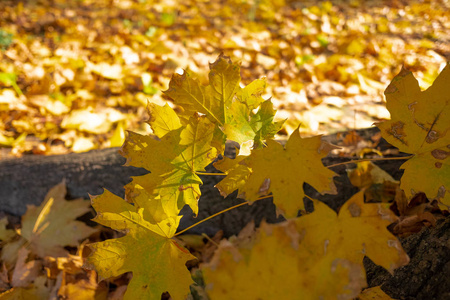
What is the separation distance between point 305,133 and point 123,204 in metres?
1.07

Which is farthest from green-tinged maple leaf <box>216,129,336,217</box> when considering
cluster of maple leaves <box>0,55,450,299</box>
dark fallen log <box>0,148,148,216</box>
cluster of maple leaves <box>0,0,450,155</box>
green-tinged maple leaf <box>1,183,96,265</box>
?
cluster of maple leaves <box>0,0,450,155</box>

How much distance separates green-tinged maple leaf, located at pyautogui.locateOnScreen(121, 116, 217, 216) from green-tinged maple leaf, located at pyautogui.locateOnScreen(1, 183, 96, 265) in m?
0.64

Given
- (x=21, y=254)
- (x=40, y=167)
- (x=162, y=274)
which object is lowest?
(x=21, y=254)

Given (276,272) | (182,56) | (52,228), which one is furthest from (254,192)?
(182,56)

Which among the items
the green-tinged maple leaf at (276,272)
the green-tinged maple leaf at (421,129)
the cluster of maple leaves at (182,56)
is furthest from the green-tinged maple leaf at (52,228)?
the green-tinged maple leaf at (421,129)

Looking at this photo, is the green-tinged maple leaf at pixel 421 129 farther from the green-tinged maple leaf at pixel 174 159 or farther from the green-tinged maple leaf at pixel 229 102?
the green-tinged maple leaf at pixel 174 159

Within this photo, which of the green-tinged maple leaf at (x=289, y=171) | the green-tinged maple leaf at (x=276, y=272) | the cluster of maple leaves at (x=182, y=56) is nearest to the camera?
the green-tinged maple leaf at (x=276, y=272)

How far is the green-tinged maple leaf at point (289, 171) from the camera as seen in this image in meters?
0.50

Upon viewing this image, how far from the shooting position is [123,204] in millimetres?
658

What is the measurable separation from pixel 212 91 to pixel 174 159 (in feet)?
0.54

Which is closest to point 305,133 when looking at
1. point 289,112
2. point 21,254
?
point 289,112

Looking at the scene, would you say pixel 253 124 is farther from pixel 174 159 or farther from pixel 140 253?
pixel 140 253

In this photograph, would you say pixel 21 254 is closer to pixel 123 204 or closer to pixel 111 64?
pixel 123 204

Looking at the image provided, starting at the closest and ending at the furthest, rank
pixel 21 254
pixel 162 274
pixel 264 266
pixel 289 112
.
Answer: pixel 264 266 → pixel 162 274 → pixel 21 254 → pixel 289 112
